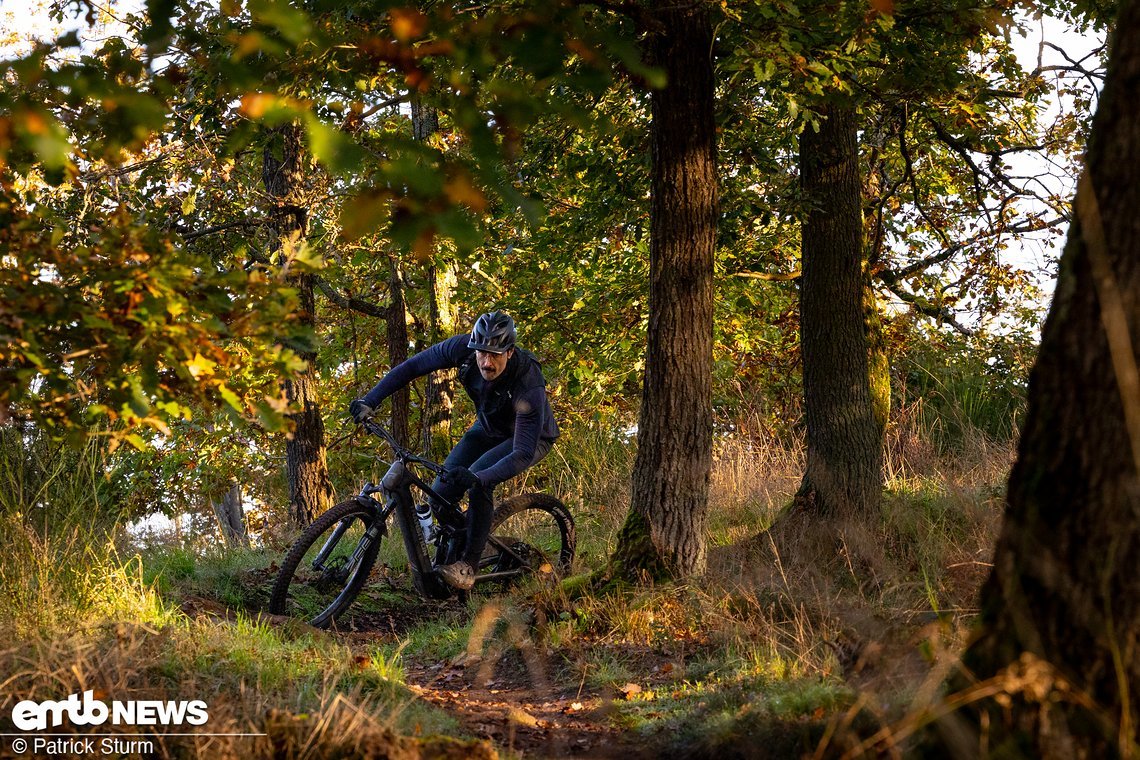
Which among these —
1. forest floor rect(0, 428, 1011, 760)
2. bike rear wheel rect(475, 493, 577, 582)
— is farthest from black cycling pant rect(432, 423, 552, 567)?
forest floor rect(0, 428, 1011, 760)

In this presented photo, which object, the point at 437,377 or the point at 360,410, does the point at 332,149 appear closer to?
the point at 360,410

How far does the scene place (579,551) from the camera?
10188 millimetres

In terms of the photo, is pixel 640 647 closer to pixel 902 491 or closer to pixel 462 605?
pixel 462 605

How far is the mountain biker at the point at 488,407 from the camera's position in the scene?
26.1 feet

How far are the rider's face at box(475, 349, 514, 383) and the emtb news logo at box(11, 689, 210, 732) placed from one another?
3.91 m

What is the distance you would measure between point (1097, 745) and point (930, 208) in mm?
11632

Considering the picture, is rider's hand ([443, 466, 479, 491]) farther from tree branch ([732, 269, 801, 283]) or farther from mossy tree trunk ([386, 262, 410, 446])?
mossy tree trunk ([386, 262, 410, 446])

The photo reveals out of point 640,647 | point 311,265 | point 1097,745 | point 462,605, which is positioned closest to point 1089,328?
point 1097,745

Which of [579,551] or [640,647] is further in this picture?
[579,551]

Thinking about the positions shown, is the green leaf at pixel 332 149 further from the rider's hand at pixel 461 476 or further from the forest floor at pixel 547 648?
the rider's hand at pixel 461 476

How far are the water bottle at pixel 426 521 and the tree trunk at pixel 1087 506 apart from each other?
19.0 feet

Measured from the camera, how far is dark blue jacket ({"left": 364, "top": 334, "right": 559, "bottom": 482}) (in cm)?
808

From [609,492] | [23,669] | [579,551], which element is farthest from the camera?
[609,492]

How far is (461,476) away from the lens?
26.3 feet
